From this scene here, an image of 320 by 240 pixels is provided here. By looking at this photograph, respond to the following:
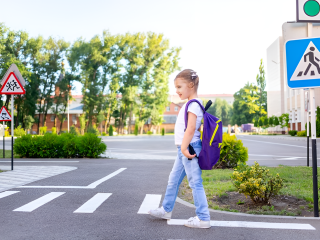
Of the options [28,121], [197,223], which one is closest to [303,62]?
[197,223]

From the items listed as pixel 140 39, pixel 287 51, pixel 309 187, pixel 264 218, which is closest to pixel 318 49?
pixel 287 51

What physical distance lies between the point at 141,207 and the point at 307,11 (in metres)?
3.85

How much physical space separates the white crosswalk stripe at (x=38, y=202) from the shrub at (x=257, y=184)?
322 centimetres

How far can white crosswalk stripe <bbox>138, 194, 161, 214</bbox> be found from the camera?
16.6 feet

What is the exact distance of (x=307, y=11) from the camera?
4703 millimetres

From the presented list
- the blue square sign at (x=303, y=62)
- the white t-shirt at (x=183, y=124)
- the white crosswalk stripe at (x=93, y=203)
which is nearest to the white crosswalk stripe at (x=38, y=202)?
the white crosswalk stripe at (x=93, y=203)

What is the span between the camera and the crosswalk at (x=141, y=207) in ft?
13.8

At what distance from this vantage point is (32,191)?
6531 mm

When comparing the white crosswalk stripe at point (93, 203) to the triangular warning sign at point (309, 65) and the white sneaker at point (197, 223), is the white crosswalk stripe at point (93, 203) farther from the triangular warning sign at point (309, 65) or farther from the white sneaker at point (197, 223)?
the triangular warning sign at point (309, 65)

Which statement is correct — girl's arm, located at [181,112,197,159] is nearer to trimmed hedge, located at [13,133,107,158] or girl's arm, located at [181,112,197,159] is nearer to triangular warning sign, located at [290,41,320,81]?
triangular warning sign, located at [290,41,320,81]

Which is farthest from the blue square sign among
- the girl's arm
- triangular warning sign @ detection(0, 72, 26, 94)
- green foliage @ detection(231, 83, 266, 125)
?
green foliage @ detection(231, 83, 266, 125)

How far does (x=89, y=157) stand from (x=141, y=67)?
45.4m

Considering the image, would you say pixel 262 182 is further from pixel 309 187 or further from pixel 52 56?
pixel 52 56

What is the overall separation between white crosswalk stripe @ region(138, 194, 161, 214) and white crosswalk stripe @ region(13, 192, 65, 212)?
165cm
